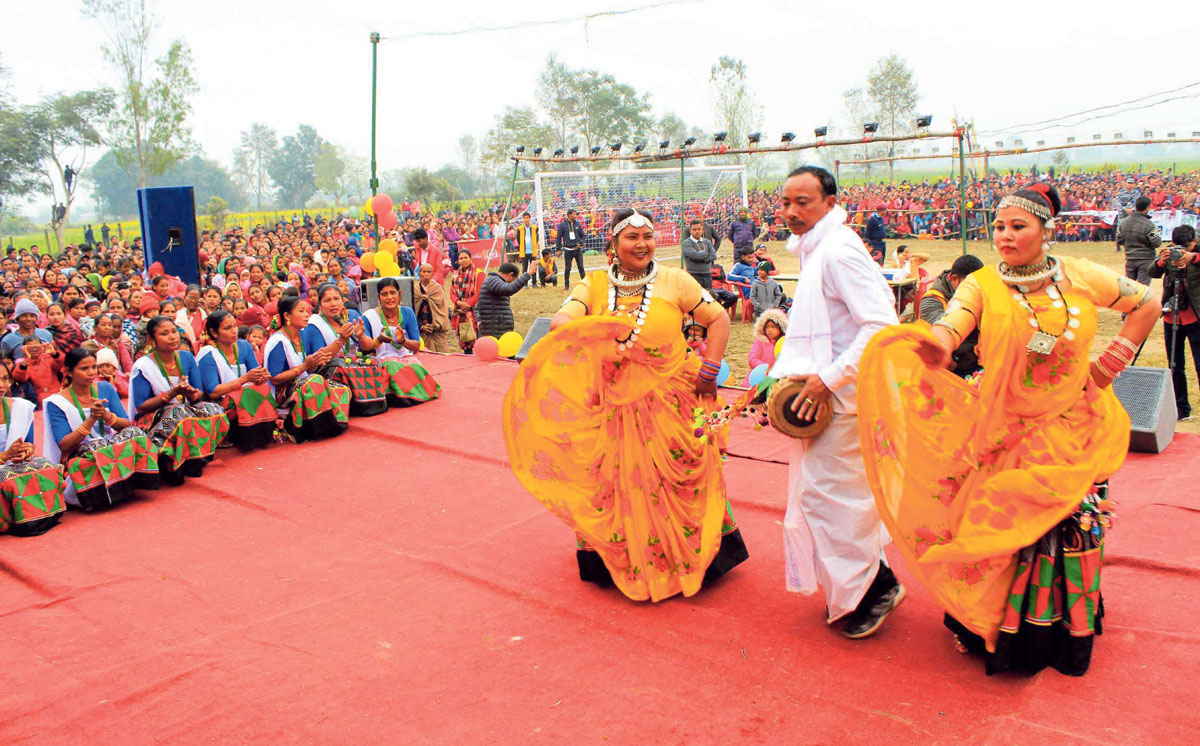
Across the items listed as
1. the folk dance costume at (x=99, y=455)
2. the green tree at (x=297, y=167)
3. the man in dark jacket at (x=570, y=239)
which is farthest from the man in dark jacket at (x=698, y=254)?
the green tree at (x=297, y=167)

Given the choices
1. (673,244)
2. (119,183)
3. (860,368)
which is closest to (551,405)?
(860,368)

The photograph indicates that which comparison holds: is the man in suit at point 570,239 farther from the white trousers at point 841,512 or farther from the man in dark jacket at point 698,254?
the white trousers at point 841,512

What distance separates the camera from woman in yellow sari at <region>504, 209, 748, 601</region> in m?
3.87

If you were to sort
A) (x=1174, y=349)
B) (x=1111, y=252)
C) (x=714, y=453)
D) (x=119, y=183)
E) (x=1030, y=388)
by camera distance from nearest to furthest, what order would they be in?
(x=1030, y=388)
(x=714, y=453)
(x=1174, y=349)
(x=1111, y=252)
(x=119, y=183)

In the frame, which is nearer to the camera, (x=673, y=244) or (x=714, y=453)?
(x=714, y=453)

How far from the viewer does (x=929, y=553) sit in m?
3.14

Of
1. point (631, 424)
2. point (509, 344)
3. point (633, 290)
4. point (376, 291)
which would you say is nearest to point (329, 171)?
point (376, 291)

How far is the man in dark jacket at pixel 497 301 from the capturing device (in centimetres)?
980

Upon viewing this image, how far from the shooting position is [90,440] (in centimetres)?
561

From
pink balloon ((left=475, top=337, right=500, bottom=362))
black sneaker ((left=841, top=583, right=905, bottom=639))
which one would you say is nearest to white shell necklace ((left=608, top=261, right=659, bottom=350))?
black sneaker ((left=841, top=583, right=905, bottom=639))

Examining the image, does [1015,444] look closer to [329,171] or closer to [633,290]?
[633,290]

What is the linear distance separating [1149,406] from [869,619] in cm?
340

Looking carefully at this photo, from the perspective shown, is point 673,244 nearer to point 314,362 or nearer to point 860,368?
point 314,362

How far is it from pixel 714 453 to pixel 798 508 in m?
0.52
